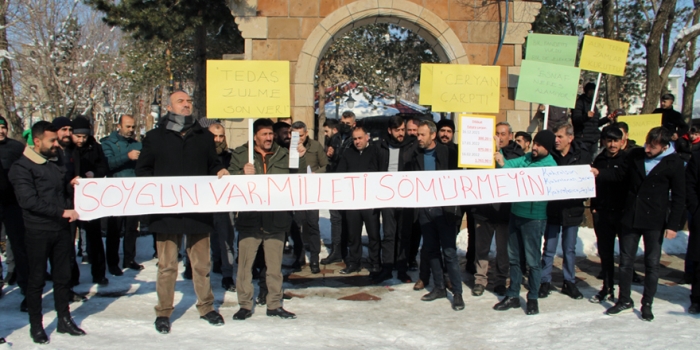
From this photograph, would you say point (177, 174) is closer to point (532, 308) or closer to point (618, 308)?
point (532, 308)

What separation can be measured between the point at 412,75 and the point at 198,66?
34.8 ft

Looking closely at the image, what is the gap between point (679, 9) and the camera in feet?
77.7

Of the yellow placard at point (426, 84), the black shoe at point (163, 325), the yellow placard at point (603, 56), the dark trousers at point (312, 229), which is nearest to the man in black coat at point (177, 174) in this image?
the black shoe at point (163, 325)

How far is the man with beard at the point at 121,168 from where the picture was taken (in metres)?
7.88

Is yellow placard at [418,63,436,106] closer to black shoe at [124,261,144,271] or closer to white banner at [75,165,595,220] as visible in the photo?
white banner at [75,165,595,220]

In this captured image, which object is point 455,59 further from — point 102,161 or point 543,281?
point 102,161

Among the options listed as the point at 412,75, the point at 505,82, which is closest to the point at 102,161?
the point at 505,82

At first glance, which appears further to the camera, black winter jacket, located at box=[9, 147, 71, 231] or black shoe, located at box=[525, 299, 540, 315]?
black shoe, located at box=[525, 299, 540, 315]

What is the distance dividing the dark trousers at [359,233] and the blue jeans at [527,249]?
1917mm

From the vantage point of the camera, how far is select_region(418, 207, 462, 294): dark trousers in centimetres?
661

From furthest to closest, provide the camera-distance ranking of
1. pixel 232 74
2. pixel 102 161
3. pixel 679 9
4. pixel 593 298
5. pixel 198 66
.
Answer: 1. pixel 679 9
2. pixel 198 66
3. pixel 102 161
4. pixel 593 298
5. pixel 232 74

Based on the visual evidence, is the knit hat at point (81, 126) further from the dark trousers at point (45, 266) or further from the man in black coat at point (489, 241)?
the man in black coat at point (489, 241)

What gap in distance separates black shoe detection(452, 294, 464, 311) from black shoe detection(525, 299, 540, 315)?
66 centimetres

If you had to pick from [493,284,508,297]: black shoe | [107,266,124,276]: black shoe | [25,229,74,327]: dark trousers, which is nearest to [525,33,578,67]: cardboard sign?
[493,284,508,297]: black shoe
